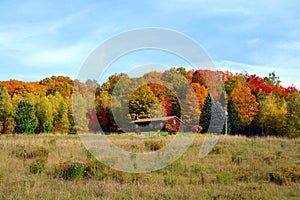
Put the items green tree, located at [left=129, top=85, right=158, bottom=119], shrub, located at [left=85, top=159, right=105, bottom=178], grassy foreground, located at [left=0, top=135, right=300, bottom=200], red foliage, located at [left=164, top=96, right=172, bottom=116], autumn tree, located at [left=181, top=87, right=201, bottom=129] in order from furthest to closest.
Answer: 1. autumn tree, located at [left=181, top=87, right=201, bottom=129]
2. red foliage, located at [left=164, top=96, right=172, bottom=116]
3. green tree, located at [left=129, top=85, right=158, bottom=119]
4. shrub, located at [left=85, top=159, right=105, bottom=178]
5. grassy foreground, located at [left=0, top=135, right=300, bottom=200]

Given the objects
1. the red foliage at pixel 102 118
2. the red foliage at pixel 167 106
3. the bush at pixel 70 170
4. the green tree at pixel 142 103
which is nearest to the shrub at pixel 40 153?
the bush at pixel 70 170

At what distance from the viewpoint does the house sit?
3331cm

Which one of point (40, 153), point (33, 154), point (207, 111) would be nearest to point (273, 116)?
point (207, 111)

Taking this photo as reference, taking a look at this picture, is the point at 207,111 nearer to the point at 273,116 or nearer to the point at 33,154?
the point at 273,116

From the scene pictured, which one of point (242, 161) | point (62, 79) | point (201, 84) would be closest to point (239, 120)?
point (201, 84)

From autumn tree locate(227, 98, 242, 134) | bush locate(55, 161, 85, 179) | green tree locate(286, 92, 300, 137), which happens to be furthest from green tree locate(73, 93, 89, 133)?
green tree locate(286, 92, 300, 137)

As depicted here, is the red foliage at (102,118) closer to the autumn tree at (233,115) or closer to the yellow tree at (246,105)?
the autumn tree at (233,115)

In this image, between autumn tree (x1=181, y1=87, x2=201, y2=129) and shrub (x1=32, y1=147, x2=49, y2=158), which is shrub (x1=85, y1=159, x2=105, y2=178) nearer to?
shrub (x1=32, y1=147, x2=49, y2=158)

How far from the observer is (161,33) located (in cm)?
1555

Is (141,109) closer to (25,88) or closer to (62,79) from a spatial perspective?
(25,88)

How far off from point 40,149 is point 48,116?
38517 mm

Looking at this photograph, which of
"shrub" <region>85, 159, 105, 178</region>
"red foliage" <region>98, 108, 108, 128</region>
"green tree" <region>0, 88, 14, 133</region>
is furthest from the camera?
"green tree" <region>0, 88, 14, 133</region>

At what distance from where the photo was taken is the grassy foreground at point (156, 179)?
844 cm

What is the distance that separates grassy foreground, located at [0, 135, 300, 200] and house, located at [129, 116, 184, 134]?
57.3 feet
